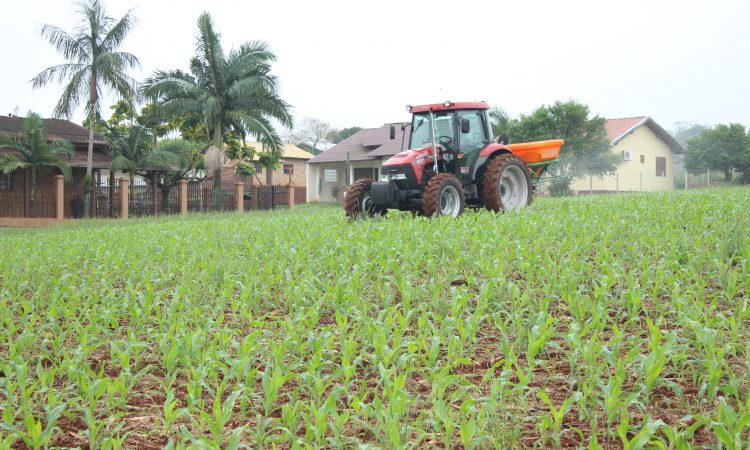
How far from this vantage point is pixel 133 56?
24.9 meters

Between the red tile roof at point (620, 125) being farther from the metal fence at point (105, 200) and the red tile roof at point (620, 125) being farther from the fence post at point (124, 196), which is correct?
the fence post at point (124, 196)

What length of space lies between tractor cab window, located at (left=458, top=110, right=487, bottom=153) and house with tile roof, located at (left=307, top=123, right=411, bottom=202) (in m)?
20.8

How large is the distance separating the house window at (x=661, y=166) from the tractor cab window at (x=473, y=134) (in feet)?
98.7

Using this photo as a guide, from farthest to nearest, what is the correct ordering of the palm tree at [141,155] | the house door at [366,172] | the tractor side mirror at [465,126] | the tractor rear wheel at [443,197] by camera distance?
the house door at [366,172]
the palm tree at [141,155]
the tractor side mirror at [465,126]
the tractor rear wheel at [443,197]

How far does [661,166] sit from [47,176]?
3321 centimetres

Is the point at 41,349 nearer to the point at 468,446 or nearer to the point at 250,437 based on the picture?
the point at 250,437

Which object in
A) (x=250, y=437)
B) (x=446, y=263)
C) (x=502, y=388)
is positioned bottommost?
(x=250, y=437)

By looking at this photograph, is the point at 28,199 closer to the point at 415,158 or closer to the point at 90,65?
the point at 90,65

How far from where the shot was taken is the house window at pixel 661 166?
38156 millimetres

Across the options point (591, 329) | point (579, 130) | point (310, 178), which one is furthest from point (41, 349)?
point (310, 178)

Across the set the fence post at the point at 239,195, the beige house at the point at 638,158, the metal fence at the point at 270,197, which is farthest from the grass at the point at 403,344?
the beige house at the point at 638,158

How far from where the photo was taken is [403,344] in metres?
4.02

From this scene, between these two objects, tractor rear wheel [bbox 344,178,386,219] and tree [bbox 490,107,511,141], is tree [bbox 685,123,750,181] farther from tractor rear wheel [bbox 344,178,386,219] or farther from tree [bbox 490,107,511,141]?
tractor rear wheel [bbox 344,178,386,219]

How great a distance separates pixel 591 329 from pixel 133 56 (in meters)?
24.3
